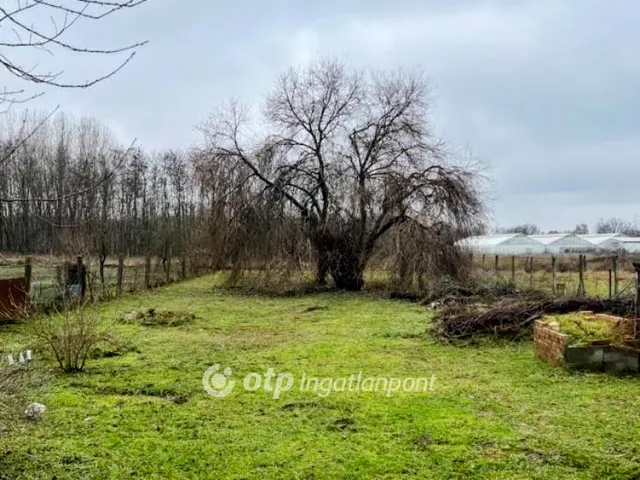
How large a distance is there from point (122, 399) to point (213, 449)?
1.46 m

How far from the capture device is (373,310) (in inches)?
423

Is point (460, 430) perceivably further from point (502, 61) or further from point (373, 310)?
point (502, 61)

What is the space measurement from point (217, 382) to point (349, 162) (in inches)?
439

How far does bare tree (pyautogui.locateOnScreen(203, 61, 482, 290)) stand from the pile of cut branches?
21.0ft

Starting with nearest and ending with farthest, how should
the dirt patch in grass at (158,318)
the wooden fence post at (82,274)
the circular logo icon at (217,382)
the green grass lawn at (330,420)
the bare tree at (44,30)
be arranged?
the bare tree at (44,30) < the green grass lawn at (330,420) < the circular logo icon at (217,382) < the dirt patch in grass at (158,318) < the wooden fence post at (82,274)

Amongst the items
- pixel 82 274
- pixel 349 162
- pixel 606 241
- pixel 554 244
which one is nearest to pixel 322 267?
pixel 349 162

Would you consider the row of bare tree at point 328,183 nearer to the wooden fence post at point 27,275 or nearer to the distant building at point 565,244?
the wooden fence post at point 27,275

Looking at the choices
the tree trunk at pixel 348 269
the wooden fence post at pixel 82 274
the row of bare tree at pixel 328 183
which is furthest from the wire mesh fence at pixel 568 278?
the wooden fence post at pixel 82 274

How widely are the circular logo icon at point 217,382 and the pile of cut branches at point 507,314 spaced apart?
10.5 feet

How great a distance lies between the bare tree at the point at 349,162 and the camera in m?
14.3

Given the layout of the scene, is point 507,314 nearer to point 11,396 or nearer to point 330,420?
point 330,420

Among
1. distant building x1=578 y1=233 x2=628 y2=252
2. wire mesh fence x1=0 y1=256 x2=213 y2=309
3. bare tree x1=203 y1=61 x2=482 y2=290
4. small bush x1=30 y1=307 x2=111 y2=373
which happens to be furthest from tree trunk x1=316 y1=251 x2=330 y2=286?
distant building x1=578 y1=233 x2=628 y2=252

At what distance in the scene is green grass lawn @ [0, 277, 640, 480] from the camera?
10.1ft

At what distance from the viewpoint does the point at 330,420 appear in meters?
3.87
